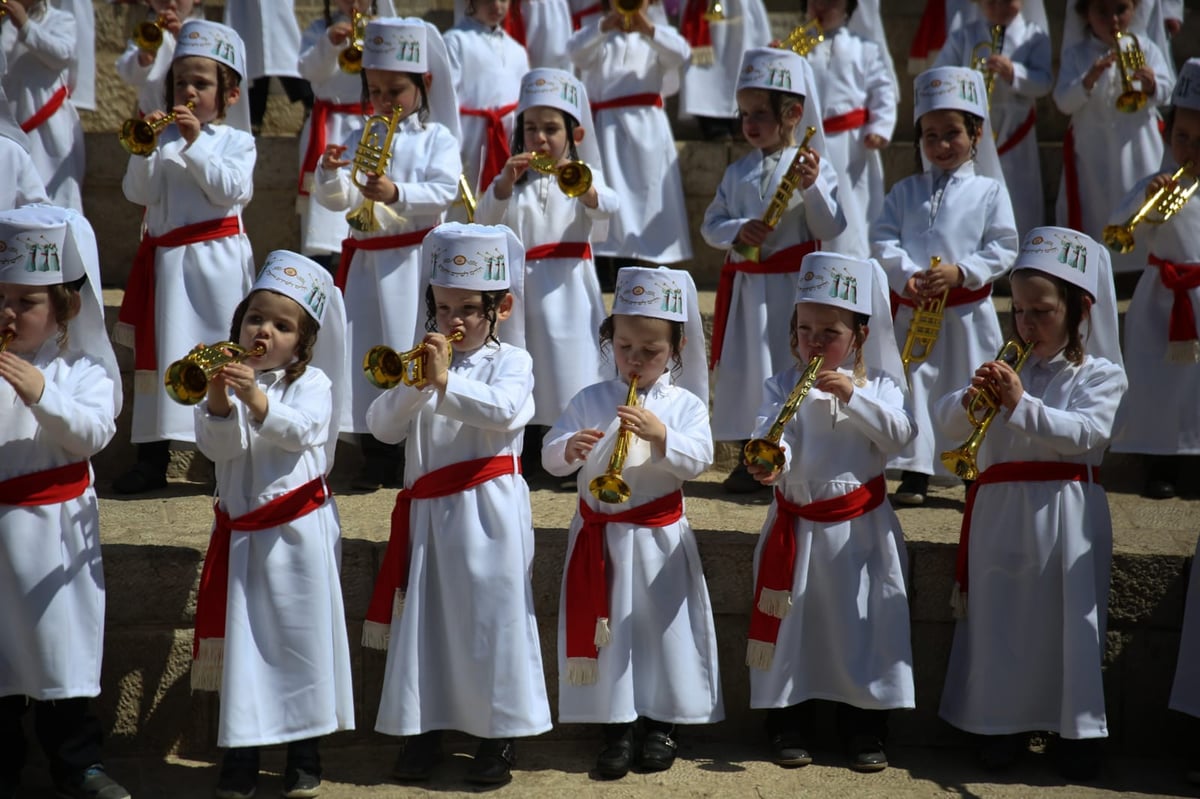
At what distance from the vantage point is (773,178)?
292 inches

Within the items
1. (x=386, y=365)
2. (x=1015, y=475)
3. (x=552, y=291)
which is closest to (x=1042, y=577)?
(x=1015, y=475)

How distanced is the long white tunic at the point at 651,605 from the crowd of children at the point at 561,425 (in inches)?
0.6

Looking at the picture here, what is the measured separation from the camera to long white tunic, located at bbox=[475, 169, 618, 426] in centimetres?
740

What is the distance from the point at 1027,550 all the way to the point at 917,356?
163 centimetres

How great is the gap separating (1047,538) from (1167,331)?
226cm

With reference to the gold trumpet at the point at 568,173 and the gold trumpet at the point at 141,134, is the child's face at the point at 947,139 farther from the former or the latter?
the gold trumpet at the point at 141,134

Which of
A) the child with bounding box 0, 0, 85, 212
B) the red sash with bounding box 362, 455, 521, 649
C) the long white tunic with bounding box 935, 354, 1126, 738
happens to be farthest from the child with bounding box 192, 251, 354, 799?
the child with bounding box 0, 0, 85, 212

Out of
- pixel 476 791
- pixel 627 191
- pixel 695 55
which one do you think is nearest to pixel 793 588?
pixel 476 791

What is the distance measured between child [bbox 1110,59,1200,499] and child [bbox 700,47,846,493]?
1547 millimetres

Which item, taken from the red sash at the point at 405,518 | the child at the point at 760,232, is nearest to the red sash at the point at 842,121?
the child at the point at 760,232

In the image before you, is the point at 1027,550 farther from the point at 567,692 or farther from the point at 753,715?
the point at 567,692

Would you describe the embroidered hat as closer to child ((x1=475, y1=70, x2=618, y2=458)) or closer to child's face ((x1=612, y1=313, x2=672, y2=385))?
child ((x1=475, y1=70, x2=618, y2=458))

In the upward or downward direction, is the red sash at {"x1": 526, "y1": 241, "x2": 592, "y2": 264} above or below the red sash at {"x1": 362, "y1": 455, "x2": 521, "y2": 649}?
above

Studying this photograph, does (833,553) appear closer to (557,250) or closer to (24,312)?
(557,250)
